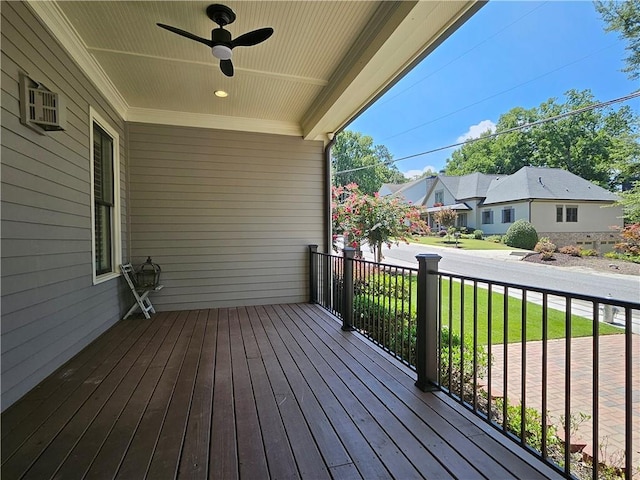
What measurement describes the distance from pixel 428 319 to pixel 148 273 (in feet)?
12.9

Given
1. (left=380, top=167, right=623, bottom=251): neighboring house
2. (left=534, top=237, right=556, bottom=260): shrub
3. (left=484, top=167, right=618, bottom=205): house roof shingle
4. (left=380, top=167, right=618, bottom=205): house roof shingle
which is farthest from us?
(left=534, top=237, right=556, bottom=260): shrub

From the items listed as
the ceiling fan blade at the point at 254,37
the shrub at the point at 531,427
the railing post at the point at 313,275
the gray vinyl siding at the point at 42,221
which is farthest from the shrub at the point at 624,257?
the gray vinyl siding at the point at 42,221

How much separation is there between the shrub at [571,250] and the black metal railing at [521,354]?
2.24ft

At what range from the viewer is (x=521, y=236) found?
16.2 ft

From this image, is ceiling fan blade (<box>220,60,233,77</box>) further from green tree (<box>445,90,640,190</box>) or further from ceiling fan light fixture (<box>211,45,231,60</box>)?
green tree (<box>445,90,640,190</box>)

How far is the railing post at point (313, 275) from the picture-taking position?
193 inches

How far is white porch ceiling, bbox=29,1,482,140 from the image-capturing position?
7.74 feet

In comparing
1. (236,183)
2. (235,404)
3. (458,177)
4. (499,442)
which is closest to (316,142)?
(236,183)

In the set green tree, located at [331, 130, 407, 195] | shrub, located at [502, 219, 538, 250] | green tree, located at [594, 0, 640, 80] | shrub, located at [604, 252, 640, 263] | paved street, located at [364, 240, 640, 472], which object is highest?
green tree, located at [331, 130, 407, 195]

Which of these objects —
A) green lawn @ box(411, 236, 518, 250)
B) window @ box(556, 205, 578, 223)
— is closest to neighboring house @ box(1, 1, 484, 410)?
green lawn @ box(411, 236, 518, 250)

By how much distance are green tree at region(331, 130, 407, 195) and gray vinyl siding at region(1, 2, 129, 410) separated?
12.7 m

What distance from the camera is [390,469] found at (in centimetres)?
137

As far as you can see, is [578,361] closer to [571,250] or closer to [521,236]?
[571,250]

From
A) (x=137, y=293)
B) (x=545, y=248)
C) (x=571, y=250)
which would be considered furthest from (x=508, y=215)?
(x=137, y=293)
